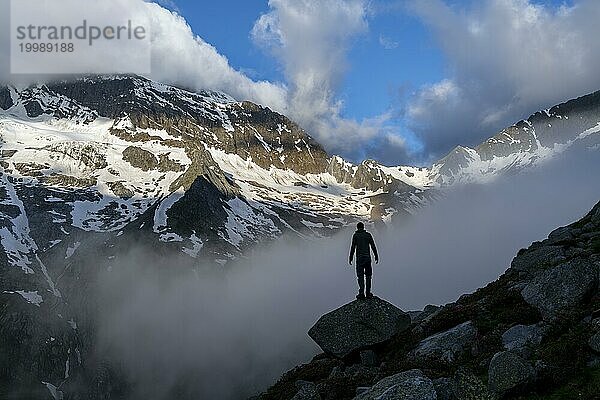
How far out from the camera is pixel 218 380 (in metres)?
200

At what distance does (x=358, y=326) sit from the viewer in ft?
80.2

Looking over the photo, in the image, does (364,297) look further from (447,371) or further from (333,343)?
(447,371)

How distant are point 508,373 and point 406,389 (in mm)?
2724

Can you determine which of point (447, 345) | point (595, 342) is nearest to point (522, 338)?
point (447, 345)

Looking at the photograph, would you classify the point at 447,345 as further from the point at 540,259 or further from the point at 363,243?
the point at 540,259

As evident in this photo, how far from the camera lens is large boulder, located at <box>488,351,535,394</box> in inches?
503

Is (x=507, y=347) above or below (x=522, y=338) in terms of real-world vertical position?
below

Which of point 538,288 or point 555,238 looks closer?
point 538,288

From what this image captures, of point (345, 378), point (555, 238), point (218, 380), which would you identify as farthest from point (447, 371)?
point (218, 380)

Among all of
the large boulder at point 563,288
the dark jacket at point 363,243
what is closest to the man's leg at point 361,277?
A: the dark jacket at point 363,243

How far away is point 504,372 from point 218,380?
202 m

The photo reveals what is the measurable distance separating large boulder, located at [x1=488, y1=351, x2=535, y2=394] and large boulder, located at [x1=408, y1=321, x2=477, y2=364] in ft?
14.2

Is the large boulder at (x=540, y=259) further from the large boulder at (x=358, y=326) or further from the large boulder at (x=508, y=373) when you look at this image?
the large boulder at (x=508, y=373)

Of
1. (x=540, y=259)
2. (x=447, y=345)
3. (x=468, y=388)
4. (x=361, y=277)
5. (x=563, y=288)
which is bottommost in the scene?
(x=468, y=388)
